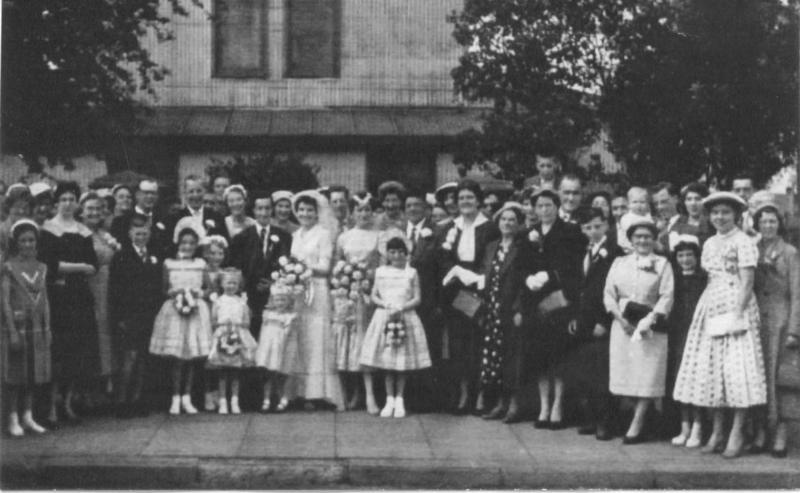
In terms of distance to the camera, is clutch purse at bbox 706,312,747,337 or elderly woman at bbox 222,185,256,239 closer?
clutch purse at bbox 706,312,747,337

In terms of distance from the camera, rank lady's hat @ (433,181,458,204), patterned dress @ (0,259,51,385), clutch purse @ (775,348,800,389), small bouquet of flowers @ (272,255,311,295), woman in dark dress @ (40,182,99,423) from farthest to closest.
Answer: lady's hat @ (433,181,458,204) < small bouquet of flowers @ (272,255,311,295) < woman in dark dress @ (40,182,99,423) < patterned dress @ (0,259,51,385) < clutch purse @ (775,348,800,389)

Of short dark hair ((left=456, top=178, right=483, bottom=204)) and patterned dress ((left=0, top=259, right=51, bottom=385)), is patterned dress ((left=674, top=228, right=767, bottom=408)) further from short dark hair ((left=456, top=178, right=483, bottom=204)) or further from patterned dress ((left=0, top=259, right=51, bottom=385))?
patterned dress ((left=0, top=259, right=51, bottom=385))

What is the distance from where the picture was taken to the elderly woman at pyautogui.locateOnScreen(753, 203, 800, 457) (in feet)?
24.1

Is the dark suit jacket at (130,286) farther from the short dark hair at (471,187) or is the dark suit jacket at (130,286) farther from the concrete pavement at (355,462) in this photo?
the short dark hair at (471,187)

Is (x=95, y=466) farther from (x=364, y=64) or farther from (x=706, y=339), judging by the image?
(x=364, y=64)

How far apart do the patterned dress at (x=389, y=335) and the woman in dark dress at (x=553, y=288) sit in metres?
0.87

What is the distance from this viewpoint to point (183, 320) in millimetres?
8508

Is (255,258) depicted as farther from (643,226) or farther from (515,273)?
(643,226)

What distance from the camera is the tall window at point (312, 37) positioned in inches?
591

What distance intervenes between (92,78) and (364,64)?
7.23 meters

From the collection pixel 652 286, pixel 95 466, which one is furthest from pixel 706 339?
pixel 95 466

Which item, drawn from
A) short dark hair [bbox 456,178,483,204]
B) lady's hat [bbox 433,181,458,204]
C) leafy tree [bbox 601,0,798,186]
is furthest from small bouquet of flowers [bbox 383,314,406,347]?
leafy tree [bbox 601,0,798,186]

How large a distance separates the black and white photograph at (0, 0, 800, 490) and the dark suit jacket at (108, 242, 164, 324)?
0.07 feet

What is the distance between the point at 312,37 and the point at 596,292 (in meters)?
8.27
